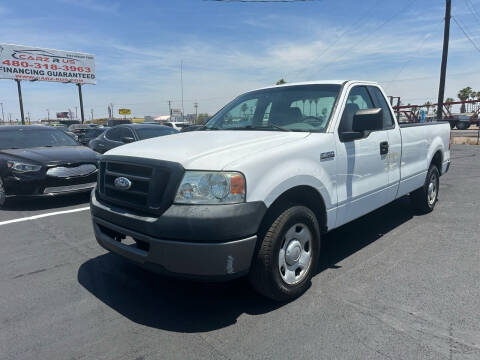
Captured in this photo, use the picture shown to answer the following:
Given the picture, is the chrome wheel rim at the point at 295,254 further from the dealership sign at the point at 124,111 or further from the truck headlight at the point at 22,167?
the dealership sign at the point at 124,111

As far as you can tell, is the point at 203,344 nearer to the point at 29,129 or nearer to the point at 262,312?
the point at 262,312

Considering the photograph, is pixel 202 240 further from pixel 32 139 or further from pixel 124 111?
pixel 124 111

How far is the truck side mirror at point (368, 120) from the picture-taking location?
3.39 metres

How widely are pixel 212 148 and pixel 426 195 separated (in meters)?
4.15

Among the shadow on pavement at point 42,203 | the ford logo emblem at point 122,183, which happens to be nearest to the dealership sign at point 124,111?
the shadow on pavement at point 42,203

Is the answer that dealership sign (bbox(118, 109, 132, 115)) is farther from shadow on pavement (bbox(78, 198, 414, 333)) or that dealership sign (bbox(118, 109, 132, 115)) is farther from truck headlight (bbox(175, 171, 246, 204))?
truck headlight (bbox(175, 171, 246, 204))

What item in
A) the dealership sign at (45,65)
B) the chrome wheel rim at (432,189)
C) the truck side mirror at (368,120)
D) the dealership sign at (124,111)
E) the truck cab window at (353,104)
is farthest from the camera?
the dealership sign at (124,111)

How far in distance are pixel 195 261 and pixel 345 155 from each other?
188 cm

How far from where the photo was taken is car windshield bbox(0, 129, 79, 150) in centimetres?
708

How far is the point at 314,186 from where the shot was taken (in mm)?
3129

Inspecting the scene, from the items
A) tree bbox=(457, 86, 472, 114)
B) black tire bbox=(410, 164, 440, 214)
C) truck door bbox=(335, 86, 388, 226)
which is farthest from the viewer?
tree bbox=(457, 86, 472, 114)

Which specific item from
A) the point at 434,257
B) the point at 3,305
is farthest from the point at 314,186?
the point at 3,305

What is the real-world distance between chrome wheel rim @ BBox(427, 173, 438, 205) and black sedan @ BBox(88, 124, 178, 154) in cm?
570

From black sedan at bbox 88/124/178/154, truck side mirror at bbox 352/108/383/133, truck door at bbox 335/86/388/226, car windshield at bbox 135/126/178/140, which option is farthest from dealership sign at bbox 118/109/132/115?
truck side mirror at bbox 352/108/383/133
